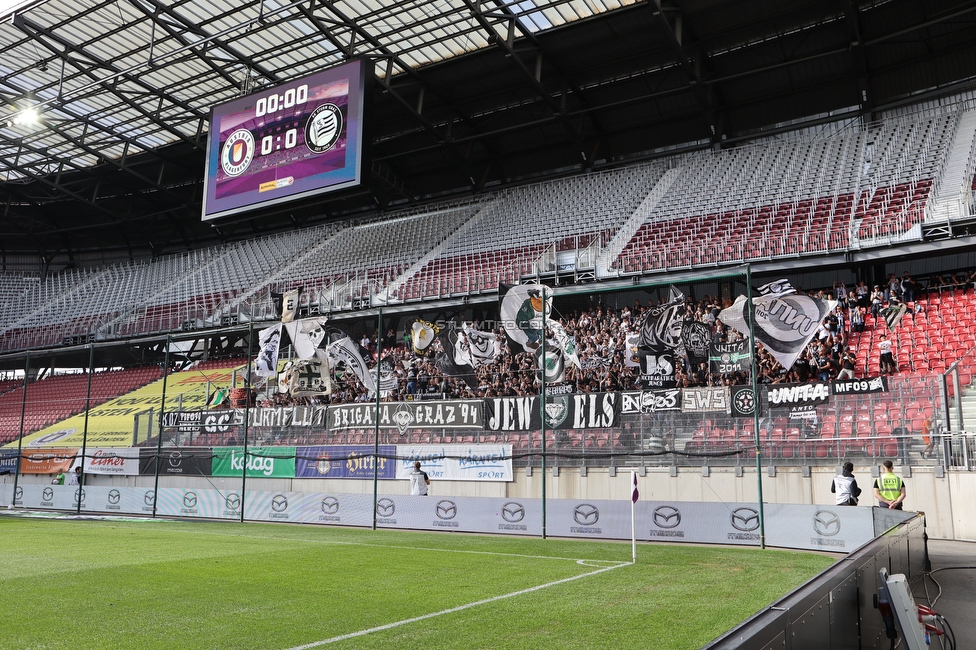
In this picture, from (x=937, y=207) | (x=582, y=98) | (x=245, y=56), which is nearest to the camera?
(x=937, y=207)

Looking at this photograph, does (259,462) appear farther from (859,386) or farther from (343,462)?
(859,386)

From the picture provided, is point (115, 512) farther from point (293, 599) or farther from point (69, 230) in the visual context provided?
→ point (69, 230)

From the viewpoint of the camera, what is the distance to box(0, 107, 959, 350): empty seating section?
2388 cm

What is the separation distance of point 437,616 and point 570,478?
11.8 m

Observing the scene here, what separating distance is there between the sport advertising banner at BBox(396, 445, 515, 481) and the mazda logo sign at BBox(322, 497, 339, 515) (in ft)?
6.42

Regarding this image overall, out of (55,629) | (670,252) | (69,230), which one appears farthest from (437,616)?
(69,230)

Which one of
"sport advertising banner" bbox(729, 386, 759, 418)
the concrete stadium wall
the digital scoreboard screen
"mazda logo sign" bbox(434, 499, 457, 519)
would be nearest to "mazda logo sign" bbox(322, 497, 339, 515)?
the concrete stadium wall

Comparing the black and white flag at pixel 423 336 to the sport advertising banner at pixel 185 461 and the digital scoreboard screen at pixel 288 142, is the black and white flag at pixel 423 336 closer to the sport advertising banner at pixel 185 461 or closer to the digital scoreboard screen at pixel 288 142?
the digital scoreboard screen at pixel 288 142

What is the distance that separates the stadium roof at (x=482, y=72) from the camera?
86.7 feet

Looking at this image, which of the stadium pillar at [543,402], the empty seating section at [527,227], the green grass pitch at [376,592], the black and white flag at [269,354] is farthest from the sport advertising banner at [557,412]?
the empty seating section at [527,227]

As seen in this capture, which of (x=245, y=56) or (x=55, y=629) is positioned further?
(x=245, y=56)

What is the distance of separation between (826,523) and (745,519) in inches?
65.4

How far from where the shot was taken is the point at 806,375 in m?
19.6

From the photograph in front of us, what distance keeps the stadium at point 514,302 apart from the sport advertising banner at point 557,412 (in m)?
0.08
